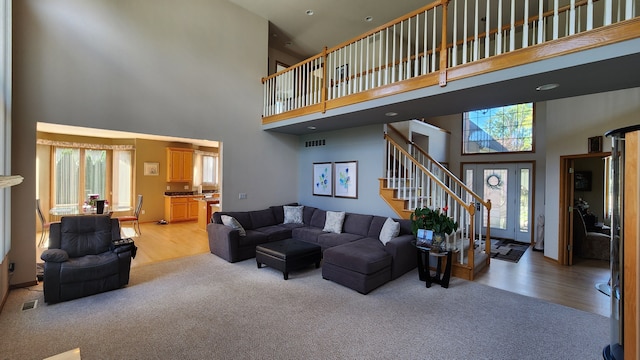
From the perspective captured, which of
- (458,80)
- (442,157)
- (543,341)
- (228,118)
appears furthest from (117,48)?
(442,157)

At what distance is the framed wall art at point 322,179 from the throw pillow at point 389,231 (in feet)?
6.53

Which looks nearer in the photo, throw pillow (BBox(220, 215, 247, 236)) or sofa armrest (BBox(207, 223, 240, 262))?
sofa armrest (BBox(207, 223, 240, 262))

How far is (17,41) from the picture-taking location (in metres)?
3.60

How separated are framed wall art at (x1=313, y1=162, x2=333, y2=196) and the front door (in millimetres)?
4323

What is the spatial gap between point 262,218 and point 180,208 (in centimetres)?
419

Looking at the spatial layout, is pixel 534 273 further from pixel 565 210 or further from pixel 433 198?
pixel 433 198

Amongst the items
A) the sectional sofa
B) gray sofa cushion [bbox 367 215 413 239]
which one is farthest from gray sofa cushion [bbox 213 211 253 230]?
gray sofa cushion [bbox 367 215 413 239]

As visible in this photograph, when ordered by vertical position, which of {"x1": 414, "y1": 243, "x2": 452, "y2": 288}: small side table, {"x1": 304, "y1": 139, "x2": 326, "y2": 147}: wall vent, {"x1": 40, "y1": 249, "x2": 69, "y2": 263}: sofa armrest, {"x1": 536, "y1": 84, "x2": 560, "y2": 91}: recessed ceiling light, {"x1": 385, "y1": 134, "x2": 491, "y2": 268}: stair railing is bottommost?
{"x1": 414, "y1": 243, "x2": 452, "y2": 288}: small side table

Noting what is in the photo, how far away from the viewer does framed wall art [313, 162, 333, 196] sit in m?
6.41

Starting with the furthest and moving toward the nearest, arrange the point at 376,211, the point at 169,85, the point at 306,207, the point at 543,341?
1. the point at 306,207
2. the point at 376,211
3. the point at 169,85
4. the point at 543,341

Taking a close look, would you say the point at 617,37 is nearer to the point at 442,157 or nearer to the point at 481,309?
the point at 481,309

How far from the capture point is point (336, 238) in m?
5.07

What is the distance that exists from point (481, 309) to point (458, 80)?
275cm

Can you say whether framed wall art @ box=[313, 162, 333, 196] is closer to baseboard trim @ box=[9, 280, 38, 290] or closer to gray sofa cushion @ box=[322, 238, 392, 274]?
gray sofa cushion @ box=[322, 238, 392, 274]
